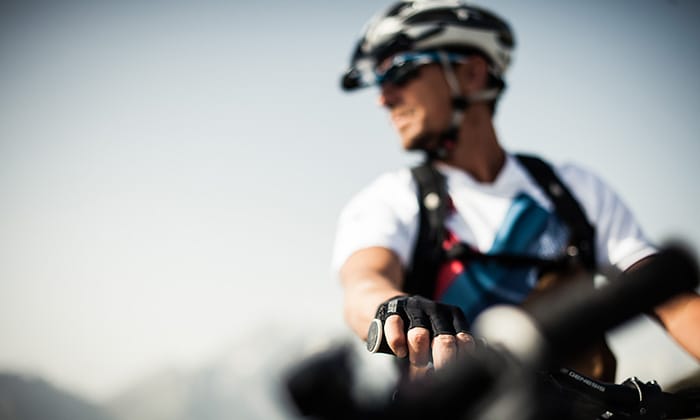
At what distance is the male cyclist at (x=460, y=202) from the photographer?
8.80ft

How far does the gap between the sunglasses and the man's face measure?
0.03 meters

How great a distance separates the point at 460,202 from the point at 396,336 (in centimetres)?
230

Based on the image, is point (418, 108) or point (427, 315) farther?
point (418, 108)

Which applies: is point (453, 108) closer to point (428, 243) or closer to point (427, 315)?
point (428, 243)

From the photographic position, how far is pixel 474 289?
296 centimetres

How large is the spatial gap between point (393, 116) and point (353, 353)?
285 cm

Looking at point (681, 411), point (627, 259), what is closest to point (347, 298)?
point (681, 411)

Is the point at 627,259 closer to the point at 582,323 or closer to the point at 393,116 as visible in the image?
the point at 393,116

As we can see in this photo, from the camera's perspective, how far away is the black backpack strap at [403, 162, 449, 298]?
2809mm

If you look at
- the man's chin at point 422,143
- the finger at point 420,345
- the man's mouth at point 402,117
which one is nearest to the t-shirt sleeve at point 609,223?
the man's chin at point 422,143

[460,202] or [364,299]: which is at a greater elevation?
[460,202]

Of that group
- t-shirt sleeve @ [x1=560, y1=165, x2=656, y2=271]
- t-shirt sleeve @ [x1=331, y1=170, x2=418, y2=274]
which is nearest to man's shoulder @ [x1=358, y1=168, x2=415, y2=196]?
t-shirt sleeve @ [x1=331, y1=170, x2=418, y2=274]

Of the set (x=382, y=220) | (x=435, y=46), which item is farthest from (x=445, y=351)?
(x=435, y=46)

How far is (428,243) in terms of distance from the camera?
9.36 ft
